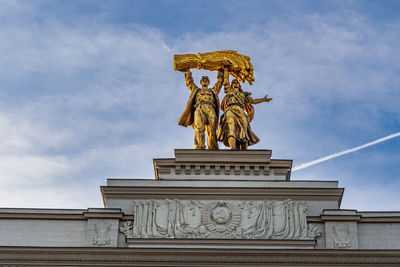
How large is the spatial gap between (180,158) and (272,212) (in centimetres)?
397

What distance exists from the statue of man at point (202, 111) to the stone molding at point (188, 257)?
18.2ft

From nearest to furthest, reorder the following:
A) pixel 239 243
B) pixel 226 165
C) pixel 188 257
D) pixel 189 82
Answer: pixel 188 257 < pixel 239 243 < pixel 226 165 < pixel 189 82

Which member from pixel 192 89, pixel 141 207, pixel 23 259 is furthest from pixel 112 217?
pixel 192 89

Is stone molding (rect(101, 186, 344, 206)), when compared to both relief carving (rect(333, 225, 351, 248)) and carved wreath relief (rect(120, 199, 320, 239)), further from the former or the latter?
relief carving (rect(333, 225, 351, 248))

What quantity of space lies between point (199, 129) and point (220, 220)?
15.8ft

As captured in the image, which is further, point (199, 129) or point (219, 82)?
point (219, 82)

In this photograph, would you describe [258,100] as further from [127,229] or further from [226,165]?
[127,229]

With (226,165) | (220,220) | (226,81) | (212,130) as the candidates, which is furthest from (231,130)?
(220,220)

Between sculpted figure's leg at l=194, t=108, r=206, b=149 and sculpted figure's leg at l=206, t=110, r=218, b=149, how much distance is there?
0.76 feet

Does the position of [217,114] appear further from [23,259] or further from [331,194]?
[23,259]

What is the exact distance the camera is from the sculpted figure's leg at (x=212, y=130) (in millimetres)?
28328

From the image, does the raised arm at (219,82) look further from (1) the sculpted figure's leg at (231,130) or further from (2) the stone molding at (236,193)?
(2) the stone molding at (236,193)

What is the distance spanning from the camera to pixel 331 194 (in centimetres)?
2533

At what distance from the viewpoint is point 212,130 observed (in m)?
28.4
